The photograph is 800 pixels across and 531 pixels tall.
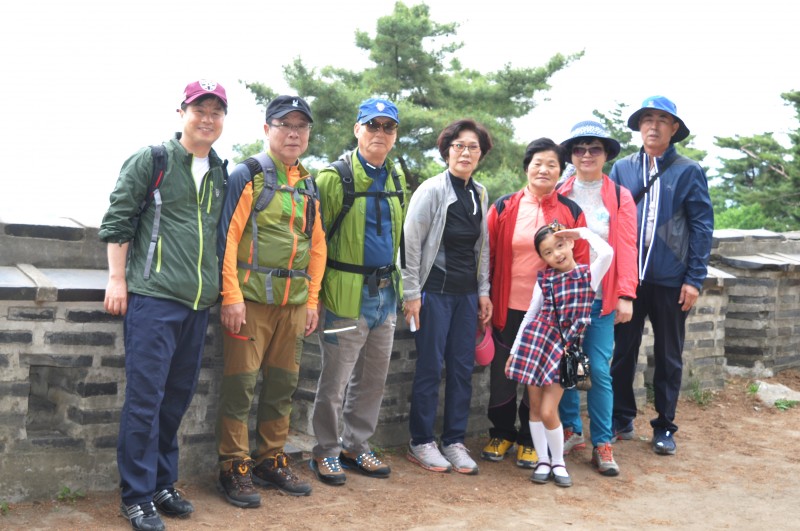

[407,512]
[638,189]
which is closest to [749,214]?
[638,189]

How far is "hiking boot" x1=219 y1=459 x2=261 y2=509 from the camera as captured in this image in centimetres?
447

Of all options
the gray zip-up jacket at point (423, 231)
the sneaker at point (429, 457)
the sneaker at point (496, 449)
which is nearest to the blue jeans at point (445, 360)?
the sneaker at point (429, 457)

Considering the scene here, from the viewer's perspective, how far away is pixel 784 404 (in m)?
7.77

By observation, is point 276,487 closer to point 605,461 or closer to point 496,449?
point 496,449

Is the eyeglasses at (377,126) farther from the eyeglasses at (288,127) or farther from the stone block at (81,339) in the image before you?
the stone block at (81,339)

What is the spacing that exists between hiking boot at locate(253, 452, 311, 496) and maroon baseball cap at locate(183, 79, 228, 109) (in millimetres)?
1872

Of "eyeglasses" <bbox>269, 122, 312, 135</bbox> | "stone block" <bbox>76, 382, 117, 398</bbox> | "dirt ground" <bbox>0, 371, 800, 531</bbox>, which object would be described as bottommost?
"dirt ground" <bbox>0, 371, 800, 531</bbox>

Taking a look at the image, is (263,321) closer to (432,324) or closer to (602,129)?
(432,324)

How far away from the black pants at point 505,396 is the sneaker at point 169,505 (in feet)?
6.95

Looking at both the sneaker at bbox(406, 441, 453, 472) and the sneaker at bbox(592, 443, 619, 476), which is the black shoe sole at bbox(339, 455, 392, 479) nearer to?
the sneaker at bbox(406, 441, 453, 472)

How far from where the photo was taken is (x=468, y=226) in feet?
17.2

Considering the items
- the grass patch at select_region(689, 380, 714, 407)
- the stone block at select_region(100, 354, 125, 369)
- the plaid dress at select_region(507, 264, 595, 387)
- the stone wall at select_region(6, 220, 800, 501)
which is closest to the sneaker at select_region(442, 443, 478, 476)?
the plaid dress at select_region(507, 264, 595, 387)

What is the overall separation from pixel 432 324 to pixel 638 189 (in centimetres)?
183

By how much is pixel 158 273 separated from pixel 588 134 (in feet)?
9.13
